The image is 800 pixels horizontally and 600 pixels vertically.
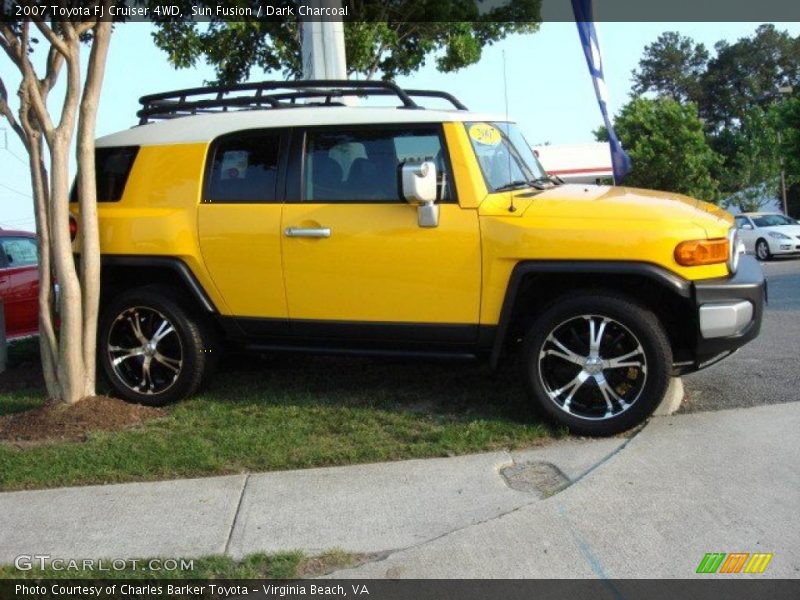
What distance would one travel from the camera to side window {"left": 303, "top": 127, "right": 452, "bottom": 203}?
19.8 ft

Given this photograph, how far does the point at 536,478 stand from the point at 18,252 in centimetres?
781

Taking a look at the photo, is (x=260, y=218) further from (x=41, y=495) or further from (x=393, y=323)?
(x=41, y=495)

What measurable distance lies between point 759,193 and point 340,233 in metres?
53.7

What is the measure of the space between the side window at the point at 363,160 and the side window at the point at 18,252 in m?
5.54

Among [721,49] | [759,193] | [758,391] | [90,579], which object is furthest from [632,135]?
[90,579]

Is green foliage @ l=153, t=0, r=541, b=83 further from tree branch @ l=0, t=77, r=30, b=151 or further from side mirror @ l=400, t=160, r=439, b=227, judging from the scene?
side mirror @ l=400, t=160, r=439, b=227

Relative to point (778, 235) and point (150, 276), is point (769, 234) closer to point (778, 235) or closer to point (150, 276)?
point (778, 235)

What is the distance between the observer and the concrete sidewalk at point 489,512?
13.2 ft

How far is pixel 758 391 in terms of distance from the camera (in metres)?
6.26

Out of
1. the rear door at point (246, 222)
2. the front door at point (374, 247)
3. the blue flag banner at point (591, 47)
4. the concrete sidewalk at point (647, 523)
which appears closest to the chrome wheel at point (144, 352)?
the rear door at point (246, 222)

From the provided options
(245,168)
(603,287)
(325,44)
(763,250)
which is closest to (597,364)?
(603,287)

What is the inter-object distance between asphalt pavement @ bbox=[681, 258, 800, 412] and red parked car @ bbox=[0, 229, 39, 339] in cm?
681

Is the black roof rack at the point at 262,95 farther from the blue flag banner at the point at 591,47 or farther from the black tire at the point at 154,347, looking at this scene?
the blue flag banner at the point at 591,47

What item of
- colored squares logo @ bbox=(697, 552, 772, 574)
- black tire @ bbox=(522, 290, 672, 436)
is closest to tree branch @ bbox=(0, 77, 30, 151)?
black tire @ bbox=(522, 290, 672, 436)
